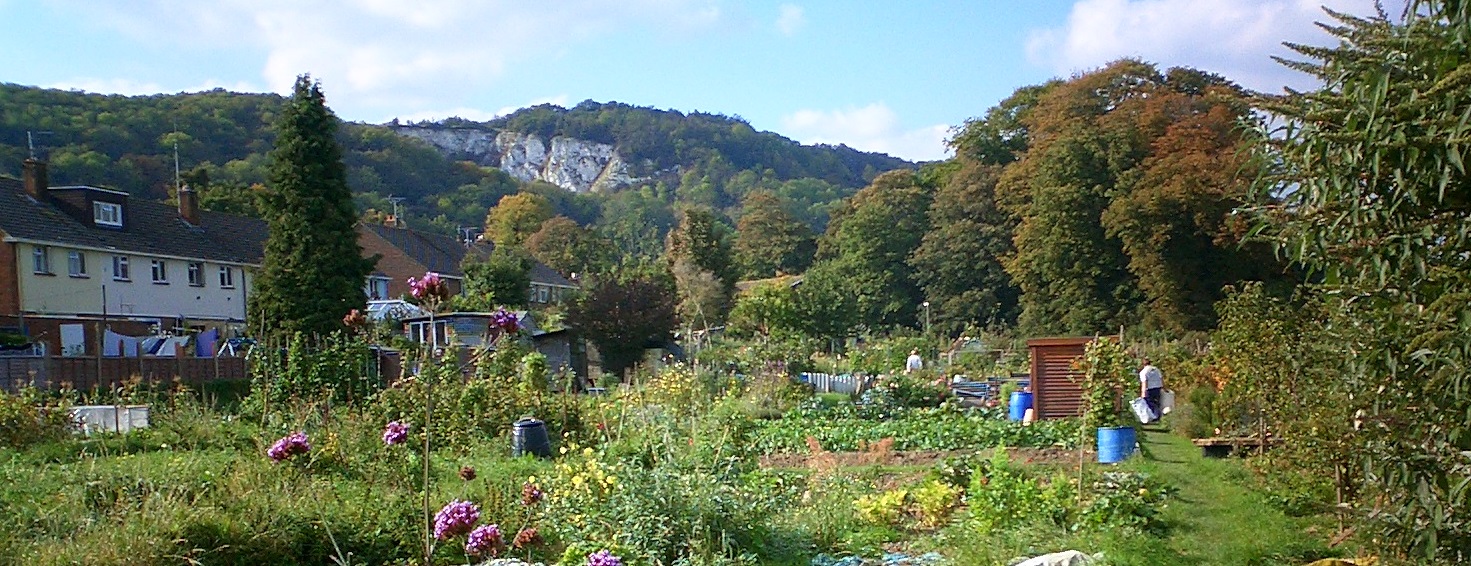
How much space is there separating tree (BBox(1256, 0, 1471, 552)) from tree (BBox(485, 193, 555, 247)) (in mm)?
86839

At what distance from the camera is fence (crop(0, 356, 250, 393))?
19.8 m

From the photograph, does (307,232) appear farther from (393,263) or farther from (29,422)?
(393,263)

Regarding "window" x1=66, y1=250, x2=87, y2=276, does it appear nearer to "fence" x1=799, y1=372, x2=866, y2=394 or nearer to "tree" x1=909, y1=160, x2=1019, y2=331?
"fence" x1=799, y1=372, x2=866, y2=394

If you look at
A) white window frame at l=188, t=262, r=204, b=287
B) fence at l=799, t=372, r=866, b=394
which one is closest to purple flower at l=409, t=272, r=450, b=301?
fence at l=799, t=372, r=866, b=394

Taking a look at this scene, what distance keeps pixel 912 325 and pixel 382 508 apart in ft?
164

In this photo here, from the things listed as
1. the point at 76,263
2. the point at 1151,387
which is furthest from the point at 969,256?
the point at 76,263

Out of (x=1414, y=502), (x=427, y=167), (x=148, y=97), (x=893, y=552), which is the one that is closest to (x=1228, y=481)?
(x=893, y=552)

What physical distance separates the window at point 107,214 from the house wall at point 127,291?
1283mm

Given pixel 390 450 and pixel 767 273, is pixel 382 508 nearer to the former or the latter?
pixel 390 450

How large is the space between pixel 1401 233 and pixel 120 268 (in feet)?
125

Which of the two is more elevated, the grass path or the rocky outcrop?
the rocky outcrop

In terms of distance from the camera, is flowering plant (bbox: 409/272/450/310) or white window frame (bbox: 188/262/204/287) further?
white window frame (bbox: 188/262/204/287)

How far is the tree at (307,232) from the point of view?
2798cm

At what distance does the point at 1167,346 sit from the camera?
2772cm
